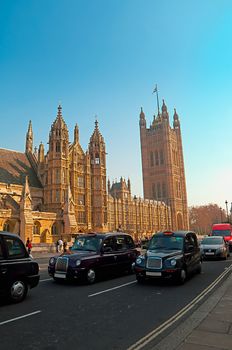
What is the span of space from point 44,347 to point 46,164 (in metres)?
48.5

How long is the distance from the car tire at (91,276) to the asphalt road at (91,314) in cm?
37

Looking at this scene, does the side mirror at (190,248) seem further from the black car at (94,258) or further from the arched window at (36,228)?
the arched window at (36,228)

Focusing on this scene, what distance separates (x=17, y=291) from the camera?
802 centimetres

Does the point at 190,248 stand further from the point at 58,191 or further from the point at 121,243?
the point at 58,191

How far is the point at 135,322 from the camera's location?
19.9 ft

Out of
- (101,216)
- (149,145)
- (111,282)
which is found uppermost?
(149,145)

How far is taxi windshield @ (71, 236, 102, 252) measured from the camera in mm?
11781

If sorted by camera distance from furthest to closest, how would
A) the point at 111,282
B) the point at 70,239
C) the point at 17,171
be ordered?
the point at 17,171
the point at 70,239
the point at 111,282

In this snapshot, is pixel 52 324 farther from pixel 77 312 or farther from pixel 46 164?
pixel 46 164

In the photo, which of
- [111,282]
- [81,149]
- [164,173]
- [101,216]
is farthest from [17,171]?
[164,173]

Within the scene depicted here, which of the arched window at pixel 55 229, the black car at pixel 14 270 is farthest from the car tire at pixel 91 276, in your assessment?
the arched window at pixel 55 229

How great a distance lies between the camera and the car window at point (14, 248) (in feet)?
27.2

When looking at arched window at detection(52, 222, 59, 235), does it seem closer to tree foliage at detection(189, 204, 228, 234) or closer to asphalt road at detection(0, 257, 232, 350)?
asphalt road at detection(0, 257, 232, 350)

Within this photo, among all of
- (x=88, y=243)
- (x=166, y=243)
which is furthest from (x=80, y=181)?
(x=166, y=243)
